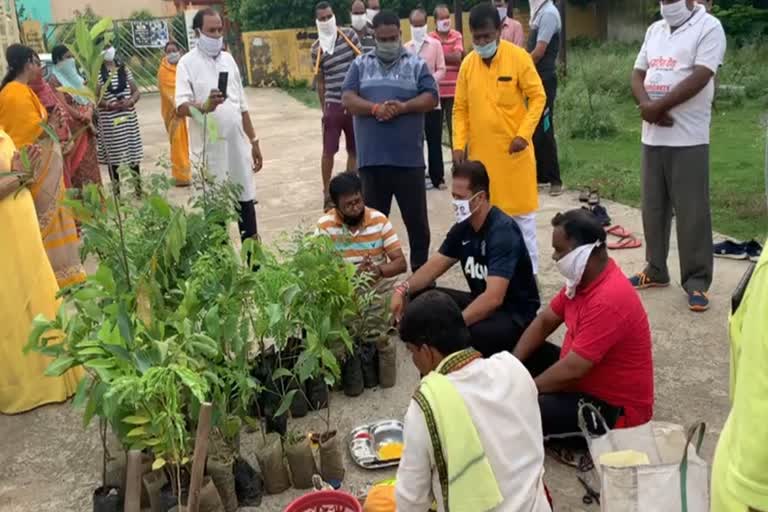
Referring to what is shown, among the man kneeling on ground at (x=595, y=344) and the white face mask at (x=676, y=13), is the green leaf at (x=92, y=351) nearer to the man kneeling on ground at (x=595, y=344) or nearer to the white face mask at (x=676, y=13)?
the man kneeling on ground at (x=595, y=344)

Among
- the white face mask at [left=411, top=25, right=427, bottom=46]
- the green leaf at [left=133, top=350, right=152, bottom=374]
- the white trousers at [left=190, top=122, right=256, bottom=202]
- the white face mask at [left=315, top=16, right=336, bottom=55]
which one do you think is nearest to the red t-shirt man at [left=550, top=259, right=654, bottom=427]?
the green leaf at [left=133, top=350, right=152, bottom=374]

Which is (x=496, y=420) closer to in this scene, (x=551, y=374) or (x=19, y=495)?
(x=551, y=374)

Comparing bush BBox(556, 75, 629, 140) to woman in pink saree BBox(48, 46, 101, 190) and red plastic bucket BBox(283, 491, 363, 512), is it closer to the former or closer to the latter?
woman in pink saree BBox(48, 46, 101, 190)

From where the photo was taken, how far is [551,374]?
3139mm

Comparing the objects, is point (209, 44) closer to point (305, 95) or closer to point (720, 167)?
point (720, 167)

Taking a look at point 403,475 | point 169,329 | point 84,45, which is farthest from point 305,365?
point 84,45

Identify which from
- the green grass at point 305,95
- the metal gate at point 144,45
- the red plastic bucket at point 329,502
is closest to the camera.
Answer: the red plastic bucket at point 329,502

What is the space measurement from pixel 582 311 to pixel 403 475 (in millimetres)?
1259

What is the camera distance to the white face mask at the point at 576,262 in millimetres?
3105

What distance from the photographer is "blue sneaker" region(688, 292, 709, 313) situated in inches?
182

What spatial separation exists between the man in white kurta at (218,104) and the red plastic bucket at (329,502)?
3070 millimetres

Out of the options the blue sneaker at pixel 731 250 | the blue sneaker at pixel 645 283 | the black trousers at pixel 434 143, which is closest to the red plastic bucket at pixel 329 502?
the blue sneaker at pixel 645 283

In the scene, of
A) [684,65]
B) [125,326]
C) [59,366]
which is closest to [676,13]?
[684,65]

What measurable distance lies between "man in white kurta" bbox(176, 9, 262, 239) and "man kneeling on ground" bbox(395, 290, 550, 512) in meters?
3.47
